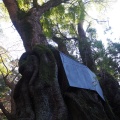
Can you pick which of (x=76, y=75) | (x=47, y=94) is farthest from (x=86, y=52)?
(x=47, y=94)

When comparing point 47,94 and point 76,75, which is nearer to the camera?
point 47,94

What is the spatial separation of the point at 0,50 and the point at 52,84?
954 centimetres

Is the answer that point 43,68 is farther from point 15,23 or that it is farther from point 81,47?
point 81,47

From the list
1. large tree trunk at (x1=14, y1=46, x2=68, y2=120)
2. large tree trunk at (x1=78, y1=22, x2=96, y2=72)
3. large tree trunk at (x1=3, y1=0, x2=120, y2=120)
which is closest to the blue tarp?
large tree trunk at (x1=3, y1=0, x2=120, y2=120)

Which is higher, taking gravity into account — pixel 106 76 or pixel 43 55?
pixel 43 55

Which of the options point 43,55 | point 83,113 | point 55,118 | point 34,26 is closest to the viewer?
point 55,118

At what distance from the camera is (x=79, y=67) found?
8.00 m

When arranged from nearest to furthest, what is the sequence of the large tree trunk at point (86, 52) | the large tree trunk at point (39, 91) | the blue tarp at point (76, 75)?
the large tree trunk at point (39, 91)
the blue tarp at point (76, 75)
the large tree trunk at point (86, 52)

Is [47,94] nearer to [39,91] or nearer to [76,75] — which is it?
[39,91]

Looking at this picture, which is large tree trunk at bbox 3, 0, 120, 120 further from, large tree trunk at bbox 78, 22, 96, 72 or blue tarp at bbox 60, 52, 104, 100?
large tree trunk at bbox 78, 22, 96, 72

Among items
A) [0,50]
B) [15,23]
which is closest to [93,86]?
[15,23]

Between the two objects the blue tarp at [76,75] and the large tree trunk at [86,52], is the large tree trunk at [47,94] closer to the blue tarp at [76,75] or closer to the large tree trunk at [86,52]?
the blue tarp at [76,75]

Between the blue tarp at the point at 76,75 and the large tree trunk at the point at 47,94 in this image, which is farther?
the blue tarp at the point at 76,75

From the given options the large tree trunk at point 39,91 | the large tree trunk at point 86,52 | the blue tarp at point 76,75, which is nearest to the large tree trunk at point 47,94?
the large tree trunk at point 39,91
